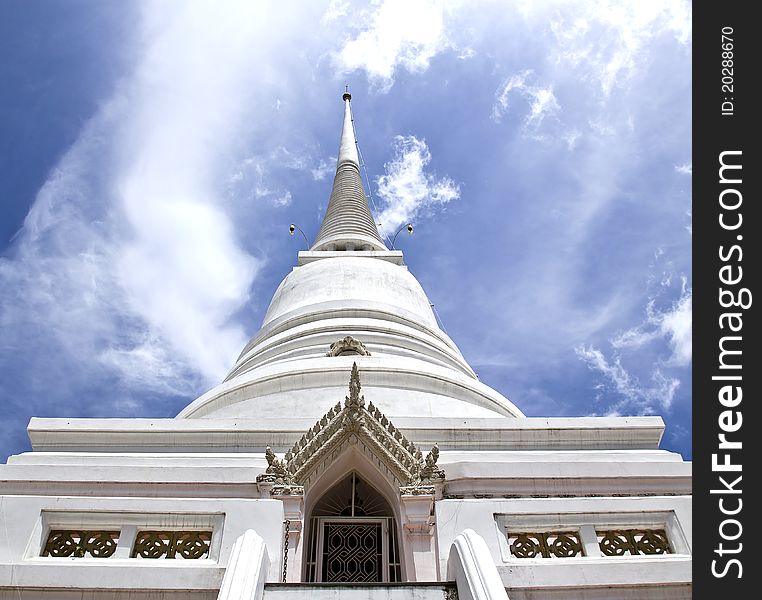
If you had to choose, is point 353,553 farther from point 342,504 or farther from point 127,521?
point 127,521

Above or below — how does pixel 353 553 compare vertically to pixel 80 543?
above

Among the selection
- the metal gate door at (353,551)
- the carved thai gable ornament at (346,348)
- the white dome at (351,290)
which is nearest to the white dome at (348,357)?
the white dome at (351,290)

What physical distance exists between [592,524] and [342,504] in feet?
10.4

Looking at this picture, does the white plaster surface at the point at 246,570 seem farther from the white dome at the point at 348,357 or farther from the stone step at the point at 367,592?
the white dome at the point at 348,357


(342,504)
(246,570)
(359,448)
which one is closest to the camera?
(246,570)

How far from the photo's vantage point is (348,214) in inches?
1017

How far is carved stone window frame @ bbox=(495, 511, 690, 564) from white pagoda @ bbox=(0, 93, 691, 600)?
0.01m

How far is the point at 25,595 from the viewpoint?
22.7 ft

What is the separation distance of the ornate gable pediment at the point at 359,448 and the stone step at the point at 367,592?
2.04m

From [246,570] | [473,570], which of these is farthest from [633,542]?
[246,570]
